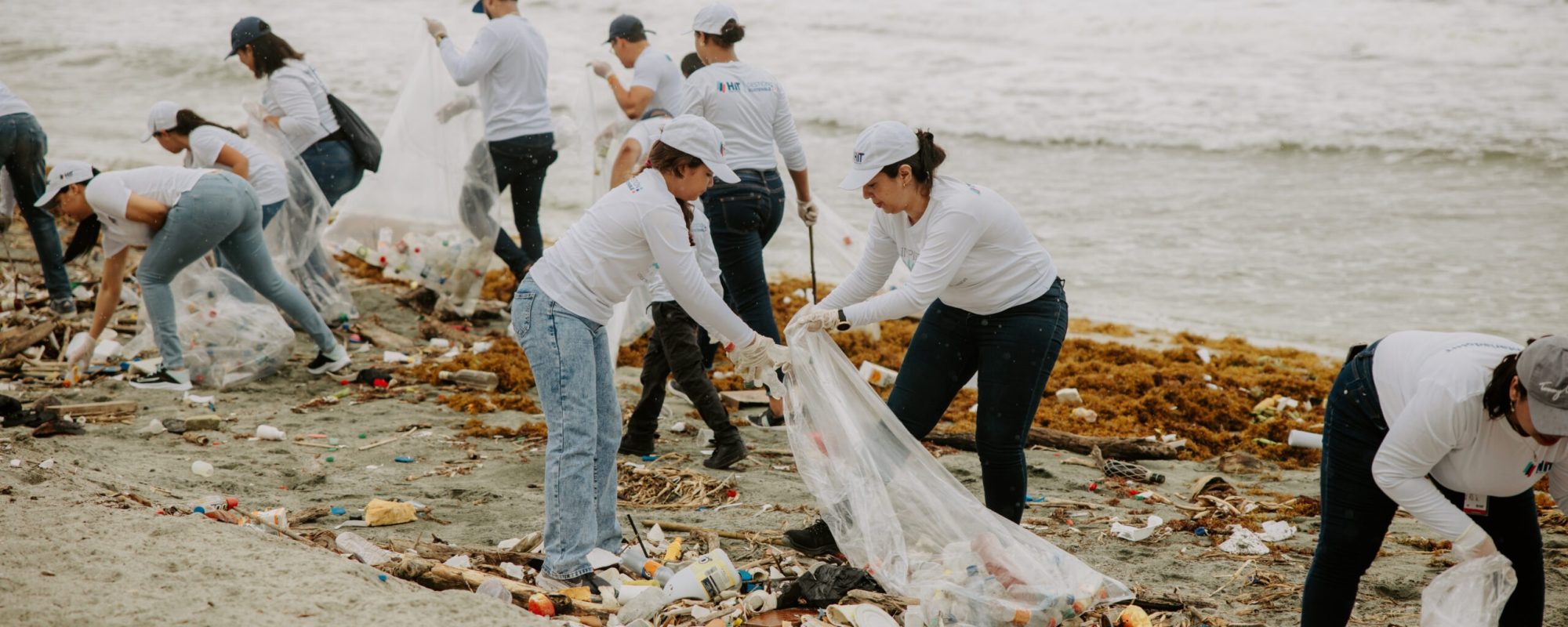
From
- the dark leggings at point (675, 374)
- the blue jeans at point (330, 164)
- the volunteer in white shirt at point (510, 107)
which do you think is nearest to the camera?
the dark leggings at point (675, 374)

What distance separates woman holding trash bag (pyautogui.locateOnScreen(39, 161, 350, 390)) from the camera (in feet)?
17.6

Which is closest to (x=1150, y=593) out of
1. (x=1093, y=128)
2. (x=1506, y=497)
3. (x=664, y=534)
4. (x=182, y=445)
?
(x=1506, y=497)

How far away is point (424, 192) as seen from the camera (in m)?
7.14

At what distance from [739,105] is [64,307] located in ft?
14.6

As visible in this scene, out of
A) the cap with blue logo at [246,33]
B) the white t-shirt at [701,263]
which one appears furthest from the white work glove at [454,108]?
the white t-shirt at [701,263]

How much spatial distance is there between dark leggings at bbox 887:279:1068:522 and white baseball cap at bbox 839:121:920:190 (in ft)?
1.88

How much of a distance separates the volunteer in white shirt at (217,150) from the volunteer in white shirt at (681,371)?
2453mm

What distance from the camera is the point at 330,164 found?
21.9ft

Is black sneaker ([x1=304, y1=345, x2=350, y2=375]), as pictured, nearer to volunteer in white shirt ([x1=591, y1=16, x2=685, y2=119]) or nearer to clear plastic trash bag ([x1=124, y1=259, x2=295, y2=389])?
clear plastic trash bag ([x1=124, y1=259, x2=295, y2=389])

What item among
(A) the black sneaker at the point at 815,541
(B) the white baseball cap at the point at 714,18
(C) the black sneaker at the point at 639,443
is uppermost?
(B) the white baseball cap at the point at 714,18

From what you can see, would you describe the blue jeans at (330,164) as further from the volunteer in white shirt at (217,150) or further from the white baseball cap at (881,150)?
the white baseball cap at (881,150)

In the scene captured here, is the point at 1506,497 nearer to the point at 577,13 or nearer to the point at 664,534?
the point at 664,534

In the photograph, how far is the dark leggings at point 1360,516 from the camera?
9.46ft

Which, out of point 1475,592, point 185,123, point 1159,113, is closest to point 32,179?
point 185,123
